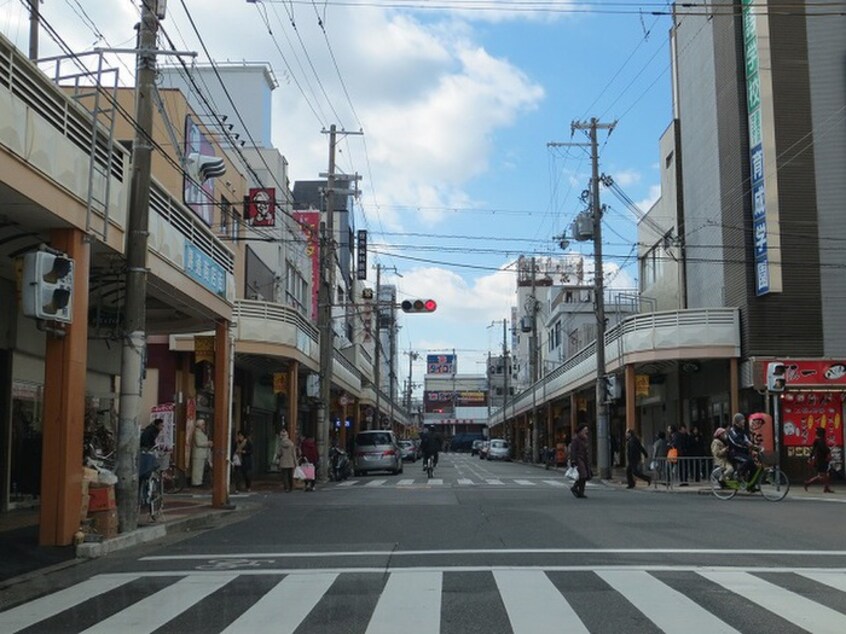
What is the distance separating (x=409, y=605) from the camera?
→ 8.36 m

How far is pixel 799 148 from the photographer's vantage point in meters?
27.4

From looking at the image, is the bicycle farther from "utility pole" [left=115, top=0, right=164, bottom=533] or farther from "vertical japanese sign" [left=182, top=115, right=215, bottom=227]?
"vertical japanese sign" [left=182, top=115, right=215, bottom=227]

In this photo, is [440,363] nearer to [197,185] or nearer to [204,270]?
[197,185]

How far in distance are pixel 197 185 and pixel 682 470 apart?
53.0ft

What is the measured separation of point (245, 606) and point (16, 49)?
6.83 metres

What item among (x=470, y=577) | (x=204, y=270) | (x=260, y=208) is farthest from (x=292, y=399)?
(x=470, y=577)

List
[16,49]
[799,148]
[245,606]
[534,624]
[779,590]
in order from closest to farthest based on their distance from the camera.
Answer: [534,624], [245,606], [779,590], [16,49], [799,148]

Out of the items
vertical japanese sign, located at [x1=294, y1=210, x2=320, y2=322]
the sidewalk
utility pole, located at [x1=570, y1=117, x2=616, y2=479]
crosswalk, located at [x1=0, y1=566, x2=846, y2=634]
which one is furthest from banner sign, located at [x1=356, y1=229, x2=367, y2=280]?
crosswalk, located at [x1=0, y1=566, x2=846, y2=634]

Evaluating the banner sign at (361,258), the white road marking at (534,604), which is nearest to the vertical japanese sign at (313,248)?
the banner sign at (361,258)

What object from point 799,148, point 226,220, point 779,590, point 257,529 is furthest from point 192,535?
point 799,148

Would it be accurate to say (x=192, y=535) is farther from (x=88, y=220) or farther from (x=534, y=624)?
(x=534, y=624)

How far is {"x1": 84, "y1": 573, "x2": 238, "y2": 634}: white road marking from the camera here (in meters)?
7.68

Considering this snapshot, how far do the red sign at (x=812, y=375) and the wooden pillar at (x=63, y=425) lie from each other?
21.3 m

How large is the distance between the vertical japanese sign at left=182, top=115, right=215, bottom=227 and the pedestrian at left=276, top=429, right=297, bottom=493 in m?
7.06
